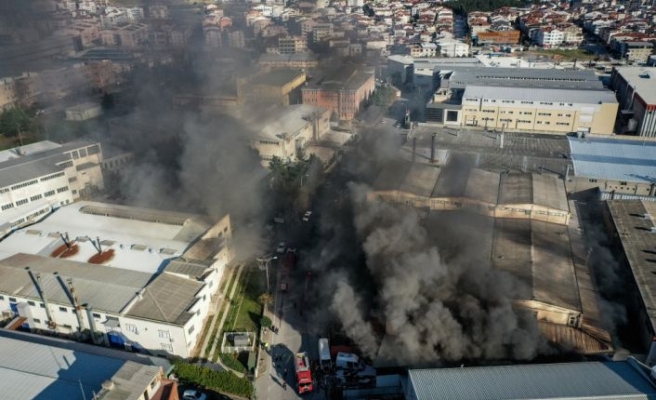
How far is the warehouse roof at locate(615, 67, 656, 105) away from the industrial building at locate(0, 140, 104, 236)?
2056cm

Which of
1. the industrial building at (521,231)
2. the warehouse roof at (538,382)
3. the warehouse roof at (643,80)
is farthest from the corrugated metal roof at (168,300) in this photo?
the warehouse roof at (643,80)

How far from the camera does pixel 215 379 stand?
334 inches

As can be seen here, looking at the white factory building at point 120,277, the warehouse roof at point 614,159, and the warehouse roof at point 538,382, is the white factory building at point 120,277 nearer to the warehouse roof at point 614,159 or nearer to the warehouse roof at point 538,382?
the warehouse roof at point 538,382

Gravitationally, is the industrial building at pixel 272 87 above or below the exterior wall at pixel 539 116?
above

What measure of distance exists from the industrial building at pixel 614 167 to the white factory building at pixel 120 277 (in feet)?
34.8

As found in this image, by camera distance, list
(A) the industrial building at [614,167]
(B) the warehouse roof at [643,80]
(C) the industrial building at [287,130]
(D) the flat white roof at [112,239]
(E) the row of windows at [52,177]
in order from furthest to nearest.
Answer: (B) the warehouse roof at [643,80] → (C) the industrial building at [287,130] → (A) the industrial building at [614,167] → (E) the row of windows at [52,177] → (D) the flat white roof at [112,239]

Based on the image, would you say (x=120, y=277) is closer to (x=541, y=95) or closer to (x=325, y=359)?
(x=325, y=359)

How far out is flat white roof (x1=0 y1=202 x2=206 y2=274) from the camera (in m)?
10.7

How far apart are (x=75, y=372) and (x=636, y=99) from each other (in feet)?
73.9

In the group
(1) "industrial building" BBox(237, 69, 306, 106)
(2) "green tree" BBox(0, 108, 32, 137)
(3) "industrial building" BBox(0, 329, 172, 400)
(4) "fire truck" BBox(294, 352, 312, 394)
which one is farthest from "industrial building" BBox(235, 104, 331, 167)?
(3) "industrial building" BBox(0, 329, 172, 400)

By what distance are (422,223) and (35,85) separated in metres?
20.1

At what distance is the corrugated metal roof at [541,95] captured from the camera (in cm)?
2022

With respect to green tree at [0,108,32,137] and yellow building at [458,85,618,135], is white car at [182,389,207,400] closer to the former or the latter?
yellow building at [458,85,618,135]

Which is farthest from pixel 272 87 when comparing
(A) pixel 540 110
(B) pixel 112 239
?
(B) pixel 112 239
